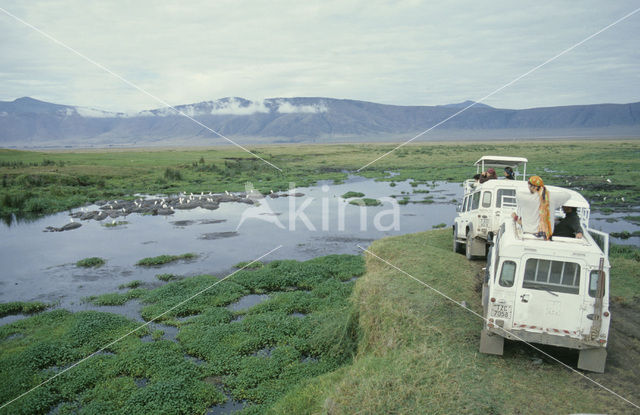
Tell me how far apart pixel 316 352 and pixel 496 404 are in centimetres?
689

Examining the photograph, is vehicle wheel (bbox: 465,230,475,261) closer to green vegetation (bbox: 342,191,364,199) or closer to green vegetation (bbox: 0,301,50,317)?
green vegetation (bbox: 0,301,50,317)

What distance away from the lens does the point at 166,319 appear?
1617 centimetres

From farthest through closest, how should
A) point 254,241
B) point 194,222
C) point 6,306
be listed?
1. point 194,222
2. point 254,241
3. point 6,306

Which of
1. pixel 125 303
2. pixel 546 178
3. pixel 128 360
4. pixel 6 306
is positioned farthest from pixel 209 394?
pixel 546 178

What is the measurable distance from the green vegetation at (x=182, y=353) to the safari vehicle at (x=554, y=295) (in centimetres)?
557

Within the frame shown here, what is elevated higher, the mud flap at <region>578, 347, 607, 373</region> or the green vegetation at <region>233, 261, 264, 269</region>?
the mud flap at <region>578, 347, 607, 373</region>

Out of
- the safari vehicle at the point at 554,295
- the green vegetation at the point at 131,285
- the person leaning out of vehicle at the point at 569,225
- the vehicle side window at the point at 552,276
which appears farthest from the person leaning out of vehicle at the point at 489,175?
the green vegetation at the point at 131,285

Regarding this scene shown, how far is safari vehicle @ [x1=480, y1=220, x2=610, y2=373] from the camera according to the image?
8.36m

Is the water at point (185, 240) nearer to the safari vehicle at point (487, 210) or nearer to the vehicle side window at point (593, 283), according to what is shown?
the safari vehicle at point (487, 210)

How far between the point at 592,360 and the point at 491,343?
6.54 feet

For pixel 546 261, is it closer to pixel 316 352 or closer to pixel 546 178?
pixel 316 352

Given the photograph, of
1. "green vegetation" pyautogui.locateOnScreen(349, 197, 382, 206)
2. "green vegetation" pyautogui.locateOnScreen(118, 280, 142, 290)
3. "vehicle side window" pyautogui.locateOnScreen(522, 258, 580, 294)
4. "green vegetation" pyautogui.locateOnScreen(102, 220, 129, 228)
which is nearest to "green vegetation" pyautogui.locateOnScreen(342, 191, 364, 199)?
"green vegetation" pyautogui.locateOnScreen(349, 197, 382, 206)

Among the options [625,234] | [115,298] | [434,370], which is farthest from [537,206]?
→ [625,234]

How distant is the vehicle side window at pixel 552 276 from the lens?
28.0ft
